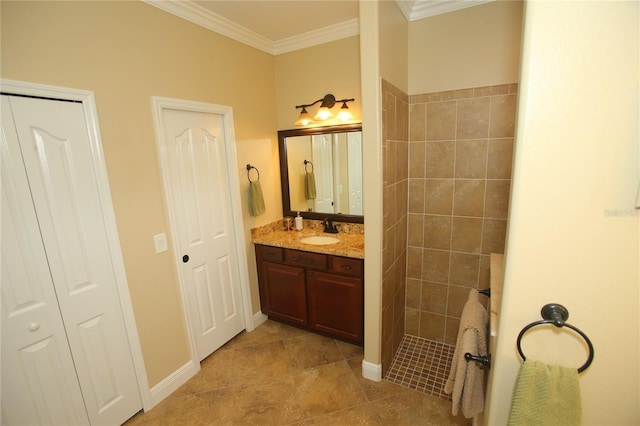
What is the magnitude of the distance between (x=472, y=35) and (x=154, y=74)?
2.20m

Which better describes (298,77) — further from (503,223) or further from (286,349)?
(286,349)

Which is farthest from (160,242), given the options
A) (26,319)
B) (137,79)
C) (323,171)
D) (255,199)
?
(323,171)

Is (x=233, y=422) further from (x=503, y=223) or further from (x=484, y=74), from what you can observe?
(x=484, y=74)

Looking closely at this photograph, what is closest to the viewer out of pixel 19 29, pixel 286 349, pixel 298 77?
pixel 19 29

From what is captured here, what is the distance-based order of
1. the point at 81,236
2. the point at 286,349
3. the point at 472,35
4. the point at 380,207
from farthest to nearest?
the point at 286,349 < the point at 472,35 < the point at 380,207 < the point at 81,236

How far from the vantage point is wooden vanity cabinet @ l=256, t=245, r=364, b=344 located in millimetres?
2330

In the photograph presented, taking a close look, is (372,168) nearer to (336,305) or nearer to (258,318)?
(336,305)

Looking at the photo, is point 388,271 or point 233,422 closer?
point 233,422

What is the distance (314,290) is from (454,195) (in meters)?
1.41

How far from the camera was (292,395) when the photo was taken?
2.04m

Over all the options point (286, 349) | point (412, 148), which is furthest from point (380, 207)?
point (286, 349)

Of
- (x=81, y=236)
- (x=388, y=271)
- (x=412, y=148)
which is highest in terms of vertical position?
(x=412, y=148)

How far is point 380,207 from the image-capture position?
1.81 metres

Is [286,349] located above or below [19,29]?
below
